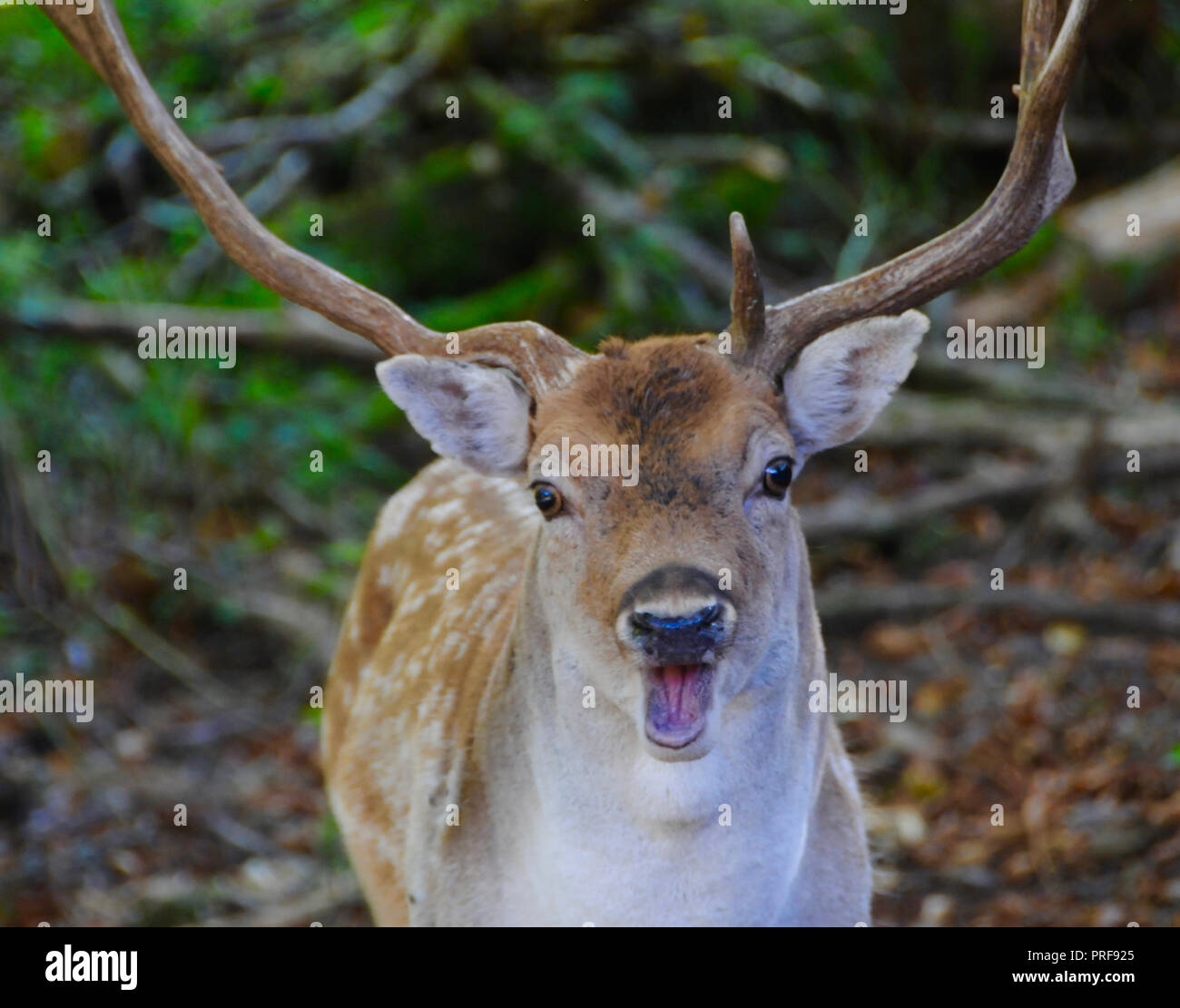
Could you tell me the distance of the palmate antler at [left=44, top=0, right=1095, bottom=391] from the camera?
3.61 meters

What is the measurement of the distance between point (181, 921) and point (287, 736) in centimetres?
139

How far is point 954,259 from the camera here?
371 cm

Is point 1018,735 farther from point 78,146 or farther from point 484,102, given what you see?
point 78,146

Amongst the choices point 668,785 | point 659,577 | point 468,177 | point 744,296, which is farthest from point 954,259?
point 468,177

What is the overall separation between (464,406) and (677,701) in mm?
977

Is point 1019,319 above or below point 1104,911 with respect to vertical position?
above

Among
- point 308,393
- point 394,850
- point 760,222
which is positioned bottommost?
point 394,850

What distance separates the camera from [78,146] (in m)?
8.94

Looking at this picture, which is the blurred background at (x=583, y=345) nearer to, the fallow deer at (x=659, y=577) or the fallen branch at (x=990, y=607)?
the fallen branch at (x=990, y=607)

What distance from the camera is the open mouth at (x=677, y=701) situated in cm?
326

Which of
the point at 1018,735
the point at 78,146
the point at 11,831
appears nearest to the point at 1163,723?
the point at 1018,735

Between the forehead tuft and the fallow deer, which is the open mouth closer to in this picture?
the fallow deer

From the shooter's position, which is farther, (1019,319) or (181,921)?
(1019,319)

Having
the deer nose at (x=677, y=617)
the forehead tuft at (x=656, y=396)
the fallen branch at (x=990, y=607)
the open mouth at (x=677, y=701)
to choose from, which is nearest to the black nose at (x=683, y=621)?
the deer nose at (x=677, y=617)
